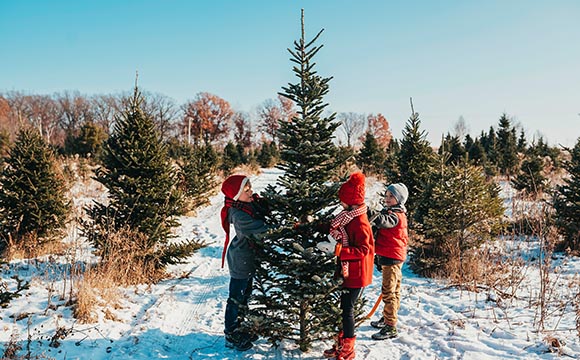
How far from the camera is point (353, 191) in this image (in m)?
3.65

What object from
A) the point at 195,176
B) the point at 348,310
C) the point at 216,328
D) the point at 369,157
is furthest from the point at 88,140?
the point at 348,310

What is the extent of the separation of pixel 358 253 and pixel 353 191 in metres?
0.66

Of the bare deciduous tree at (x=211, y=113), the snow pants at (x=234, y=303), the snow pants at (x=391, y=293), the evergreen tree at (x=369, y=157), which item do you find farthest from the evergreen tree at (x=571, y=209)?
the bare deciduous tree at (x=211, y=113)

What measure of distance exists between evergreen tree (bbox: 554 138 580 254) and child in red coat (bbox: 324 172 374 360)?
26.9 ft

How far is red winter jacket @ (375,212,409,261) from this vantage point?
4516 millimetres

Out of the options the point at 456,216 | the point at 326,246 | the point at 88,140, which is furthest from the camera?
the point at 88,140


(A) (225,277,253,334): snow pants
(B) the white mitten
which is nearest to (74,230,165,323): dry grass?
(A) (225,277,253,334): snow pants

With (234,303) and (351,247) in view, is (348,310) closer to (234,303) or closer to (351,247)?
(351,247)

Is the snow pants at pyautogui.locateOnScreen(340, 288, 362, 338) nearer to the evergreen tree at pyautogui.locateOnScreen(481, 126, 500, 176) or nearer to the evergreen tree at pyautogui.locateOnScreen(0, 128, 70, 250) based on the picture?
the evergreen tree at pyautogui.locateOnScreen(0, 128, 70, 250)

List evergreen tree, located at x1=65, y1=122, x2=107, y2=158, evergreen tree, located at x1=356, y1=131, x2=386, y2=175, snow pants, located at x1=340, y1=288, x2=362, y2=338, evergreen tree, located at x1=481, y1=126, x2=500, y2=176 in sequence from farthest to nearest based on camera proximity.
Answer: evergreen tree, located at x1=65, y1=122, x2=107, y2=158 → evergreen tree, located at x1=356, y1=131, x2=386, y2=175 → evergreen tree, located at x1=481, y1=126, x2=500, y2=176 → snow pants, located at x1=340, y1=288, x2=362, y2=338

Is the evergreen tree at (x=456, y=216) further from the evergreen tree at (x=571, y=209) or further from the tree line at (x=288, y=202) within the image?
the evergreen tree at (x=571, y=209)

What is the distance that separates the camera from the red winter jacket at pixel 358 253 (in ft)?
12.0

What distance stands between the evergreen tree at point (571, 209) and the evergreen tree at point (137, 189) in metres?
9.59

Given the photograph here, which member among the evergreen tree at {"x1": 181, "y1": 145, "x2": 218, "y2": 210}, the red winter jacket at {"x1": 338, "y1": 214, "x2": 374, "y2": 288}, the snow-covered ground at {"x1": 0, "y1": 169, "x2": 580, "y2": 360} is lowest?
the snow-covered ground at {"x1": 0, "y1": 169, "x2": 580, "y2": 360}
